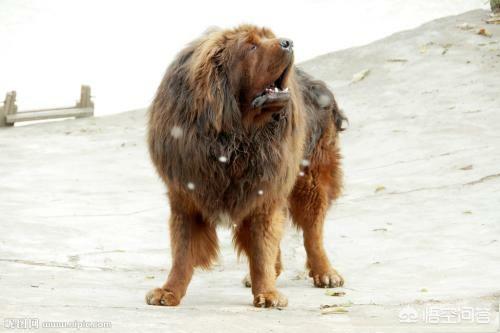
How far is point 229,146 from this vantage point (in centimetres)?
481

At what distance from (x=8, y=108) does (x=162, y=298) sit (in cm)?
1338

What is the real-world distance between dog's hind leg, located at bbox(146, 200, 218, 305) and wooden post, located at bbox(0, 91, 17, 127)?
13012 mm

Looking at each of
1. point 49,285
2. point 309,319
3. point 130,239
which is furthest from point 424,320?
point 130,239

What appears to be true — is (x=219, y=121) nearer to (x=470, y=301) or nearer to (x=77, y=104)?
(x=470, y=301)

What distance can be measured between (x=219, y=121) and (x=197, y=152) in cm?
22

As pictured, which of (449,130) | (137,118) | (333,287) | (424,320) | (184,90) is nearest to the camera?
(424,320)

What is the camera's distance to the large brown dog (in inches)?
186

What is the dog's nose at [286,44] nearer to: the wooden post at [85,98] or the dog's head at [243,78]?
the dog's head at [243,78]

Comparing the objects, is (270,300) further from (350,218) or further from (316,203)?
(350,218)

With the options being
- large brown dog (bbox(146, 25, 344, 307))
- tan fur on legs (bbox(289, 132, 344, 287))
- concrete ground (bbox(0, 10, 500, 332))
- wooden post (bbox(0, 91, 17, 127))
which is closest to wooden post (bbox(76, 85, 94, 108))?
concrete ground (bbox(0, 10, 500, 332))

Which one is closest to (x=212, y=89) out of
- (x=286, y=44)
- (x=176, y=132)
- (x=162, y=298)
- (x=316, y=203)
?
(x=176, y=132)

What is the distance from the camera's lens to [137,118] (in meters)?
16.4

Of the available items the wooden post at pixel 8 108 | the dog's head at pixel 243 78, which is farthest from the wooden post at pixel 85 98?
the dog's head at pixel 243 78

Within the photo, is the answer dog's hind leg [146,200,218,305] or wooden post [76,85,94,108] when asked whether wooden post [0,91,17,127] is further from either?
dog's hind leg [146,200,218,305]
